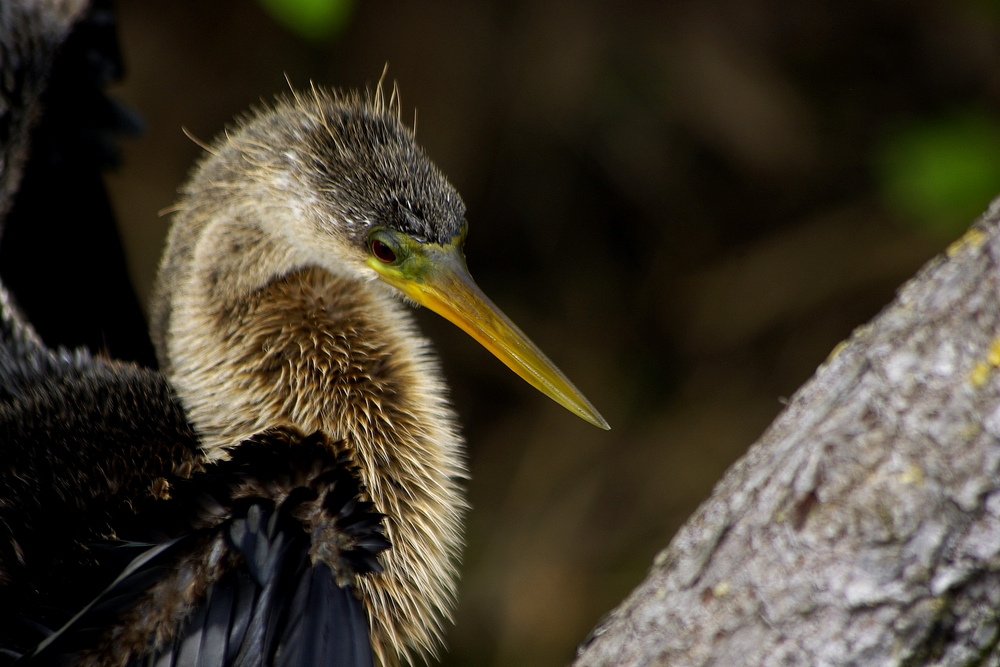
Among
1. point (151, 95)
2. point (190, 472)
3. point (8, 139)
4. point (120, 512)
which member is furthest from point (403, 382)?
point (151, 95)

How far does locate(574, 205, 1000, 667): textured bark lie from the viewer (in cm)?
76

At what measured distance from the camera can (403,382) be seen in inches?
61.9

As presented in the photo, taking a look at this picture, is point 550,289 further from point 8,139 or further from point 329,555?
point 329,555

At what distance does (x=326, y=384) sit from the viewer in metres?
1.48

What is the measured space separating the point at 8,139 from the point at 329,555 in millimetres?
1490

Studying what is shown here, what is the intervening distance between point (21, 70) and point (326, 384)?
4.24 feet

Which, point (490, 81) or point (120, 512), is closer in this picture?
point (120, 512)

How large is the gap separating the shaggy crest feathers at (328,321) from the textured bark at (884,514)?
0.66 meters

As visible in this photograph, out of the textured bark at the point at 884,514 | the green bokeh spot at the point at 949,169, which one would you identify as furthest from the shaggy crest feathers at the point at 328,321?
the green bokeh spot at the point at 949,169

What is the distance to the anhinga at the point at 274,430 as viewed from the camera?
3.88ft

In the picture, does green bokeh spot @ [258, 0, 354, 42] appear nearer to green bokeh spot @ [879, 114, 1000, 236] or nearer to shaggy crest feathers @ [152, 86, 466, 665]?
shaggy crest feathers @ [152, 86, 466, 665]

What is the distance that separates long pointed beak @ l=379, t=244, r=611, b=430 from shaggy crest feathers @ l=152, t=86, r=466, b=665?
0.05 m

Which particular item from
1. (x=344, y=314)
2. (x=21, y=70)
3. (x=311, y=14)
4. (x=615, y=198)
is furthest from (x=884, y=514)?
(x=615, y=198)

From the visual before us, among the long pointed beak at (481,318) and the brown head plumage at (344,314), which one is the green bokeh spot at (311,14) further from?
the long pointed beak at (481,318)
